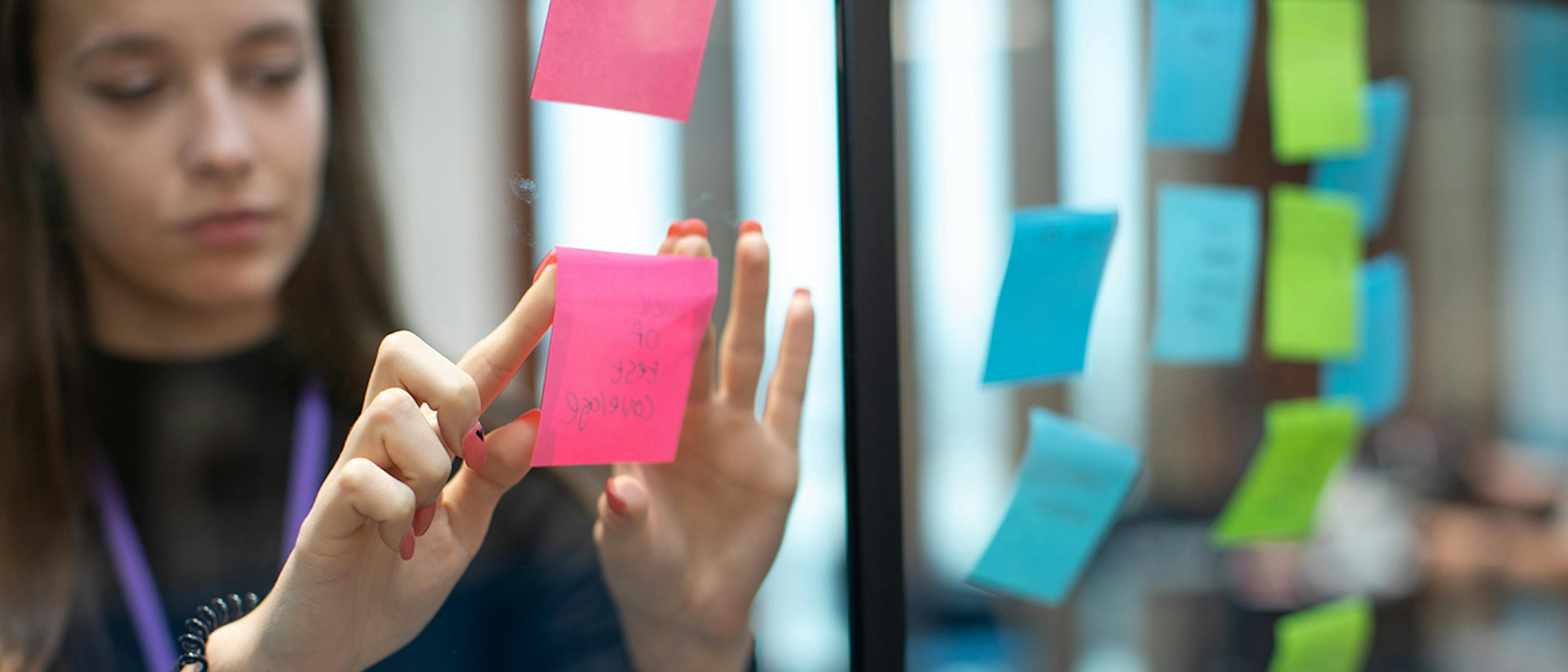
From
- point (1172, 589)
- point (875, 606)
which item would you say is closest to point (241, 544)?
point (875, 606)

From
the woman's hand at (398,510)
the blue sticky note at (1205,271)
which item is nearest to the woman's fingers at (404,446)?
the woman's hand at (398,510)

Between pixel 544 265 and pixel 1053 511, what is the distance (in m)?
0.46

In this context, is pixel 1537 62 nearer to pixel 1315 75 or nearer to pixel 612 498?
pixel 1315 75

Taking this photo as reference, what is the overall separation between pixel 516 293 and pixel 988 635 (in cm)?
94

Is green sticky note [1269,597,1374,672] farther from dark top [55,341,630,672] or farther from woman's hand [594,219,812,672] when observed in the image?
dark top [55,341,630,672]

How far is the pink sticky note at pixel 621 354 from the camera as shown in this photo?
543 millimetres

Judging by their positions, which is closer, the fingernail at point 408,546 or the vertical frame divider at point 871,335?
the fingernail at point 408,546

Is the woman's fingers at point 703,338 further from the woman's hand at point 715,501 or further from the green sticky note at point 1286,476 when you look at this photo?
the green sticky note at point 1286,476

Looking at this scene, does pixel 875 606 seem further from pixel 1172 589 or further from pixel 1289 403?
pixel 1172 589

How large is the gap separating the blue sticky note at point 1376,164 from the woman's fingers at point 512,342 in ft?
2.43

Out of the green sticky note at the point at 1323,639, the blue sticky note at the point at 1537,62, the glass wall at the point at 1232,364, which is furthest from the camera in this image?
the blue sticky note at the point at 1537,62

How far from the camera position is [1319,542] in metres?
1.06

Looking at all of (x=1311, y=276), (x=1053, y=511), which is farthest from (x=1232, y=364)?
(x=1053, y=511)

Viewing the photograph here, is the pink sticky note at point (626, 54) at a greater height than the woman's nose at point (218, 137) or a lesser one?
greater
